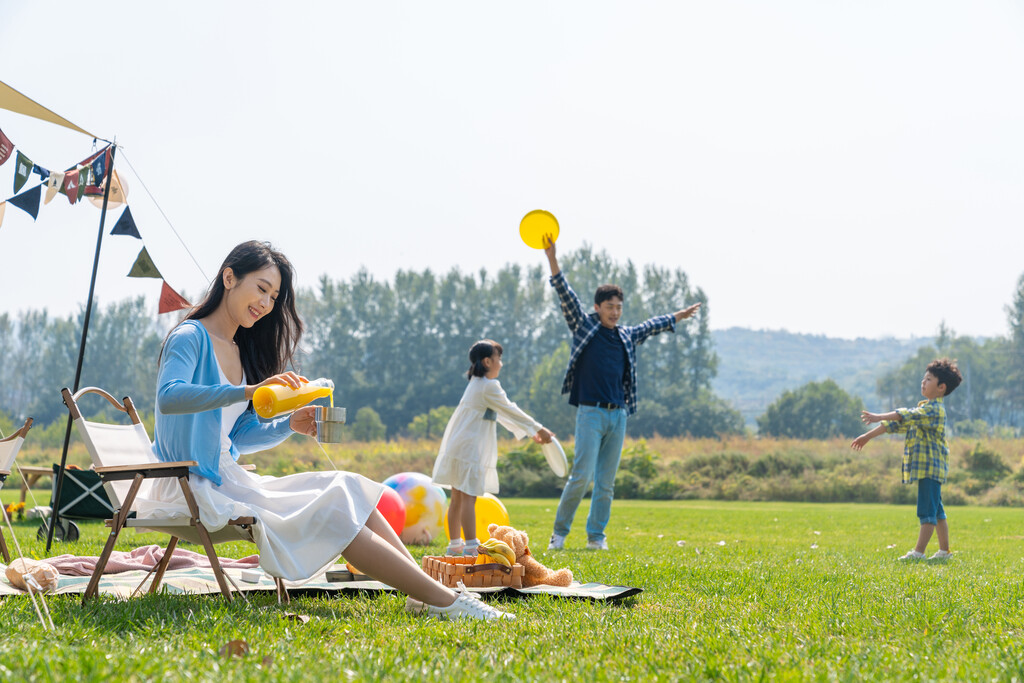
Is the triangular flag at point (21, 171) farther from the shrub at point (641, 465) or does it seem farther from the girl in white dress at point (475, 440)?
the shrub at point (641, 465)

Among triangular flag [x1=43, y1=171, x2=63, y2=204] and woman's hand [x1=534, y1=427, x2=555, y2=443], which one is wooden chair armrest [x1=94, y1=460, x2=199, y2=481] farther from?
woman's hand [x1=534, y1=427, x2=555, y2=443]

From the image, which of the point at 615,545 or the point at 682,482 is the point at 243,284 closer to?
the point at 615,545

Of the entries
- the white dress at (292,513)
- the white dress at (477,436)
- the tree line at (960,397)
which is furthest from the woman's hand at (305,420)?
the tree line at (960,397)

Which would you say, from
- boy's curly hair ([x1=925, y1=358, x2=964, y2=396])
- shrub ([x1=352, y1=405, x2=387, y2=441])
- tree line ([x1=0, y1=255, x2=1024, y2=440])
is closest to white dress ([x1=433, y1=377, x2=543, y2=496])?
boy's curly hair ([x1=925, y1=358, x2=964, y2=396])

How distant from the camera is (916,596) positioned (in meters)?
4.46

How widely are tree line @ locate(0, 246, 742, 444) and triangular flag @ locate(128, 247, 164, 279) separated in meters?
51.5

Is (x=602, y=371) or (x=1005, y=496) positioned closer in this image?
(x=602, y=371)

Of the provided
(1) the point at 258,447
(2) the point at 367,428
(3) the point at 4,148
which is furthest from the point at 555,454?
(2) the point at 367,428

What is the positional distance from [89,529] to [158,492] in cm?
630

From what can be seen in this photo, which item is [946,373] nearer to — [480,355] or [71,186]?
[480,355]

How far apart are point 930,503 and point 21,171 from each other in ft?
24.2

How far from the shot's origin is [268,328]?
4316 millimetres

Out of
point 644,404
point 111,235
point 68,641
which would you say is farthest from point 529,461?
point 644,404

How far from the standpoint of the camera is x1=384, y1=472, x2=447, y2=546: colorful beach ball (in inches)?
309
